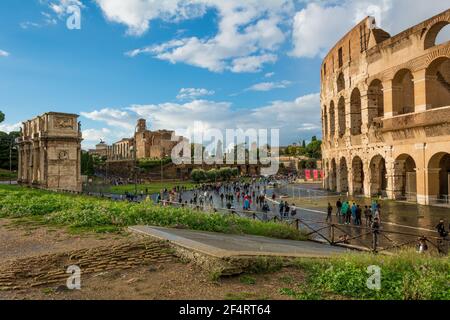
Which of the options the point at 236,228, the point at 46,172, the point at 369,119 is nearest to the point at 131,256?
the point at 236,228

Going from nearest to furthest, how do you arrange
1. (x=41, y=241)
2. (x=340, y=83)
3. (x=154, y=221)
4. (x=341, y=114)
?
(x=41, y=241), (x=154, y=221), (x=341, y=114), (x=340, y=83)

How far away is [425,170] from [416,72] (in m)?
6.60

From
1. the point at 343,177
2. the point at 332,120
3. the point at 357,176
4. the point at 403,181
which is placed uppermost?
the point at 332,120

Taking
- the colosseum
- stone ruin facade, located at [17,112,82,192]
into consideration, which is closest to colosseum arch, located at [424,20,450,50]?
the colosseum

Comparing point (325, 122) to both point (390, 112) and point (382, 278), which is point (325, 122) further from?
point (382, 278)

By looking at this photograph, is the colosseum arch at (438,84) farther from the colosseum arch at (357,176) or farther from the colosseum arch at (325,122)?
the colosseum arch at (325,122)

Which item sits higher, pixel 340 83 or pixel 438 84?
pixel 340 83

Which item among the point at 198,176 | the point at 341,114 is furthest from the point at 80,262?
the point at 198,176

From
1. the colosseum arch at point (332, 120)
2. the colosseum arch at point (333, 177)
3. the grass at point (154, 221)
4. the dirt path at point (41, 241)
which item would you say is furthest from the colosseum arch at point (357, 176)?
the dirt path at point (41, 241)

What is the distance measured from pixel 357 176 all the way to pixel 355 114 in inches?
222

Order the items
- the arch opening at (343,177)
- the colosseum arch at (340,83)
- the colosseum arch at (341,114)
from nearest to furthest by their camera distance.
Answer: the colosseum arch at (341,114), the colosseum arch at (340,83), the arch opening at (343,177)

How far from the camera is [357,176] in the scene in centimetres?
2962

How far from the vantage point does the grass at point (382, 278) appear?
16.9 feet

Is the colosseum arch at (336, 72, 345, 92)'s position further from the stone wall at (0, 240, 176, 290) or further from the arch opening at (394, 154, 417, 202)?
the stone wall at (0, 240, 176, 290)
